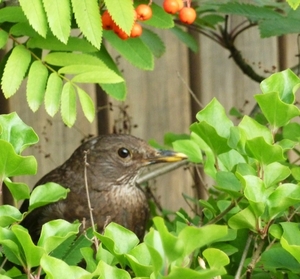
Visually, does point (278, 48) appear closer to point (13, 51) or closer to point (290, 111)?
point (13, 51)

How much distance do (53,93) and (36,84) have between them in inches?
1.8

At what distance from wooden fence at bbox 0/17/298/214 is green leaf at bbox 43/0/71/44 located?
129 centimetres

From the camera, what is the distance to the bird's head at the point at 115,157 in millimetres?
2510

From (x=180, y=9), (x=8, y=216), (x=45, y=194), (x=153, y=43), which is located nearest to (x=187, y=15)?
(x=180, y=9)

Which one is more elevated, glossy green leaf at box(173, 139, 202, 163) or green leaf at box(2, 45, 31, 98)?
green leaf at box(2, 45, 31, 98)

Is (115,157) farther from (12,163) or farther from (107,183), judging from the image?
(12,163)

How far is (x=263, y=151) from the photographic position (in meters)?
1.30

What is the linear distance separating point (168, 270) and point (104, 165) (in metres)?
1.53

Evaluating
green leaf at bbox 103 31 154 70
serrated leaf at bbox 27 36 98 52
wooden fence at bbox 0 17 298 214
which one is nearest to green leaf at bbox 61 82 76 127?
serrated leaf at bbox 27 36 98 52

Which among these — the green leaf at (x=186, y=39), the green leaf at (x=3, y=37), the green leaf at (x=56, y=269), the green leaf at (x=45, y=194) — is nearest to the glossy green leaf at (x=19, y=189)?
the green leaf at (x=45, y=194)

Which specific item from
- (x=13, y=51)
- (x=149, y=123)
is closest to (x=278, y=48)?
(x=149, y=123)

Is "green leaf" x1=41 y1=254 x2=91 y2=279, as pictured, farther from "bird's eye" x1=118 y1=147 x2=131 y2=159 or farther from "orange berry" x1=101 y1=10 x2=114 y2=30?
"bird's eye" x1=118 y1=147 x2=131 y2=159

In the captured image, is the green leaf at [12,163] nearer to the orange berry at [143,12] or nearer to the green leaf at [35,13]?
the green leaf at [35,13]

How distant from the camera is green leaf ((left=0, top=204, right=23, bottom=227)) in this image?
1.31 meters
